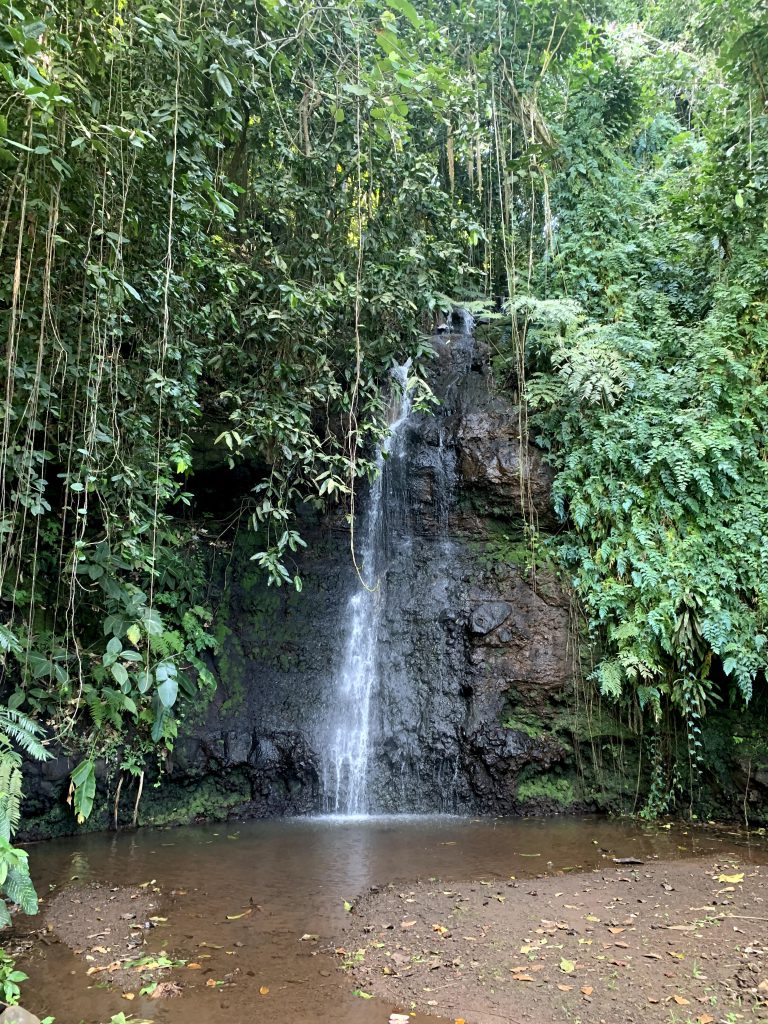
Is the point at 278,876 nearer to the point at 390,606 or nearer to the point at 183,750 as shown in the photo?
the point at 183,750


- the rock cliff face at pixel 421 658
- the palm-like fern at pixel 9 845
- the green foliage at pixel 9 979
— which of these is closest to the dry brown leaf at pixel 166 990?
the green foliage at pixel 9 979

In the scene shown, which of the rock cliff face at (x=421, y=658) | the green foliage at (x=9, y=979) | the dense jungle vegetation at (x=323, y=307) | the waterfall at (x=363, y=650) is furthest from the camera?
the waterfall at (x=363, y=650)

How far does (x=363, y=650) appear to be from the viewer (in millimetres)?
8688

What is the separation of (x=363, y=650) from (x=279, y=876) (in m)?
3.52

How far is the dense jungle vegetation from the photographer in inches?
187

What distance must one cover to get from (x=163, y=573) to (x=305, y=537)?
2.31m

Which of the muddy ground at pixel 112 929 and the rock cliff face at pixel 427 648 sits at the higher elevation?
the rock cliff face at pixel 427 648

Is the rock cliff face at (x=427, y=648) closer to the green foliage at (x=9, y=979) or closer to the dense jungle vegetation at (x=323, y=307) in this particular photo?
the dense jungle vegetation at (x=323, y=307)

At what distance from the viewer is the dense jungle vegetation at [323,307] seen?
4.75 m

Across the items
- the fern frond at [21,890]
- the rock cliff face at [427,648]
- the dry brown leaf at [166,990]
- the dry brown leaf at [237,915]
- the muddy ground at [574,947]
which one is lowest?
the dry brown leaf at [166,990]

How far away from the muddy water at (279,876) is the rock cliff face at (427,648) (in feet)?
1.93

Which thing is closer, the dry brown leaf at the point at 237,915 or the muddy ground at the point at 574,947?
the muddy ground at the point at 574,947

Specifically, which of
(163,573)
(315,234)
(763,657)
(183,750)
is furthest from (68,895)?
(763,657)

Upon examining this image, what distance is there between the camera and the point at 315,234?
6.55 meters
